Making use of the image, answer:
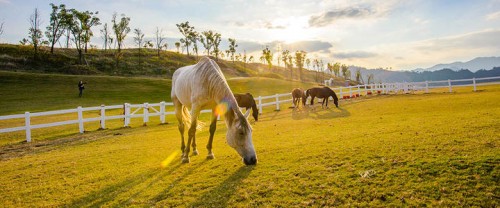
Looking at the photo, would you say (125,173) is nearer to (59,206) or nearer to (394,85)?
(59,206)

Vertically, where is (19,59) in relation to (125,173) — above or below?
above

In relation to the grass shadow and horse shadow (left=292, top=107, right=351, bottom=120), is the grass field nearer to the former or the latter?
the grass shadow

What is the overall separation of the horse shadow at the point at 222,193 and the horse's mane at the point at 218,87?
0.97 m

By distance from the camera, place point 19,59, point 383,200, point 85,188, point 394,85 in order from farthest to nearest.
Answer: point 19,59 → point 394,85 → point 85,188 → point 383,200

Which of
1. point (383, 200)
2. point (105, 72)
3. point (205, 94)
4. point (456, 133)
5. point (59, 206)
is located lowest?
point (59, 206)

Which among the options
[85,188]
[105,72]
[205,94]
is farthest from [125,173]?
[105,72]

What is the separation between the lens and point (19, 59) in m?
58.5

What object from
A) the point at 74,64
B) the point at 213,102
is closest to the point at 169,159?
the point at 213,102

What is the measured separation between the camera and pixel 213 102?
647 centimetres

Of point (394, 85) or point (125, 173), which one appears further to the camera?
point (394, 85)

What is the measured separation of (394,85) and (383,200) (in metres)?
37.3

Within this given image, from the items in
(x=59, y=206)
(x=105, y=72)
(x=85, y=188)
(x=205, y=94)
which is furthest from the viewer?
(x=105, y=72)

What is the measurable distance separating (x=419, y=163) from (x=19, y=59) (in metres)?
74.7

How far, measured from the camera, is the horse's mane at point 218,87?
552 cm
